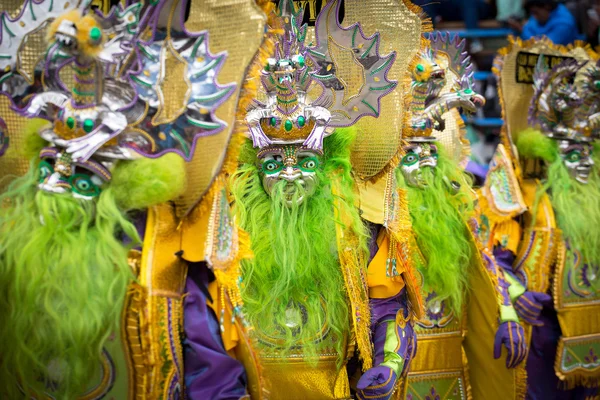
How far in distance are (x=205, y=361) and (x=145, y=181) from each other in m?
0.63

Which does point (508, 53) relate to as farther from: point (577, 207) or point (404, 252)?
point (404, 252)

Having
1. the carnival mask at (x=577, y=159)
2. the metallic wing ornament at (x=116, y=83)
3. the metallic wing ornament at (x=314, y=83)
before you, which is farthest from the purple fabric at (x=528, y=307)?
the metallic wing ornament at (x=116, y=83)


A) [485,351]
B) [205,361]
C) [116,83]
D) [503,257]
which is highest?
[116,83]

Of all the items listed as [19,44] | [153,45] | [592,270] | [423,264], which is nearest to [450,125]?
[423,264]

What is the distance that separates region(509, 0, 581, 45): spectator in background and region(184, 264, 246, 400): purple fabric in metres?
5.62

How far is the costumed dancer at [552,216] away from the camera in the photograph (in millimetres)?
4176

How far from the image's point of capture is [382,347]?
2799 mm

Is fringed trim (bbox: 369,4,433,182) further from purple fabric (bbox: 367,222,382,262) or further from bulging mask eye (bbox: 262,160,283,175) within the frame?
bulging mask eye (bbox: 262,160,283,175)

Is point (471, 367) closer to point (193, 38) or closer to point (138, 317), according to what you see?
point (138, 317)

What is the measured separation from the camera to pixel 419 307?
2.98 meters

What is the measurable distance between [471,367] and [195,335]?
6.83ft

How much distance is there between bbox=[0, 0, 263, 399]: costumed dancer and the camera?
2.23 meters

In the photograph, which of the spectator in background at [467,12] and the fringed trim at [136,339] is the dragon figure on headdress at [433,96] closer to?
the fringed trim at [136,339]

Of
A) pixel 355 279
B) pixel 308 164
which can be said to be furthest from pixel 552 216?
pixel 308 164
